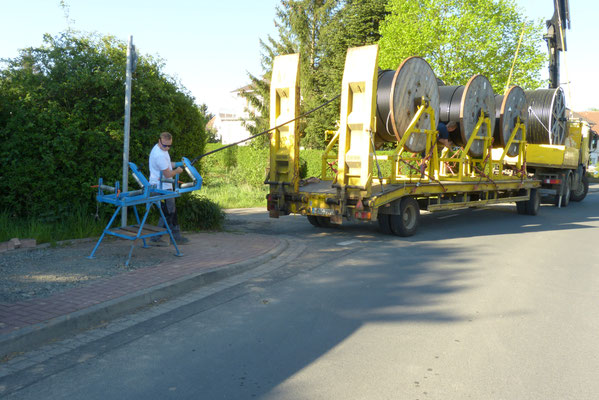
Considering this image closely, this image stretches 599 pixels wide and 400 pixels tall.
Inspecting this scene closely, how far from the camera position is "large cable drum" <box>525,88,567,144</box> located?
1744cm

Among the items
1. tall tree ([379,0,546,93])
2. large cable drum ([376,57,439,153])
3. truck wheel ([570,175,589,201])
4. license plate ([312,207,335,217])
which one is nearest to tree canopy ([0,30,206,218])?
license plate ([312,207,335,217])

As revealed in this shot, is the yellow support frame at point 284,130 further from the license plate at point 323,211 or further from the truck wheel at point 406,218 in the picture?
the truck wheel at point 406,218

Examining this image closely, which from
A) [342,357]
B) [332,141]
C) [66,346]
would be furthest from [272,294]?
[332,141]

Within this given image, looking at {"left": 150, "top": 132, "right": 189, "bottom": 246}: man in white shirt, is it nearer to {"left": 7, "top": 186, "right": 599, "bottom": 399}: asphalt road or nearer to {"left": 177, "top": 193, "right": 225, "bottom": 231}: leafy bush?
{"left": 177, "top": 193, "right": 225, "bottom": 231}: leafy bush

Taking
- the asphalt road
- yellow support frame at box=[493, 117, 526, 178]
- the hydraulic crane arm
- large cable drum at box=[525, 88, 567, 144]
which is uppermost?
the hydraulic crane arm

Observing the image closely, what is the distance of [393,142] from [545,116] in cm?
862

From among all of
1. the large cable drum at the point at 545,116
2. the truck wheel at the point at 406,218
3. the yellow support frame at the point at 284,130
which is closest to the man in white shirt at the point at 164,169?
the yellow support frame at the point at 284,130

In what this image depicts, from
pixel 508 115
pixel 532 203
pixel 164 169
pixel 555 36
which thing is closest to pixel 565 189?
pixel 532 203

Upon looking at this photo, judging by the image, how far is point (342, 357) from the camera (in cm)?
413

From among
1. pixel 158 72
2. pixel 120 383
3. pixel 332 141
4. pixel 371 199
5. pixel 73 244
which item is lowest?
pixel 120 383

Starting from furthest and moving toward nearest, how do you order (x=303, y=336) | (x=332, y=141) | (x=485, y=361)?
(x=332, y=141) < (x=303, y=336) < (x=485, y=361)

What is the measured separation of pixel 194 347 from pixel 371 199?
5559mm

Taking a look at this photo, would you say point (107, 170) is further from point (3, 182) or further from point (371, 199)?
point (371, 199)

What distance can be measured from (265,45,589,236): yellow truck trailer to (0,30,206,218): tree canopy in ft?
8.17
